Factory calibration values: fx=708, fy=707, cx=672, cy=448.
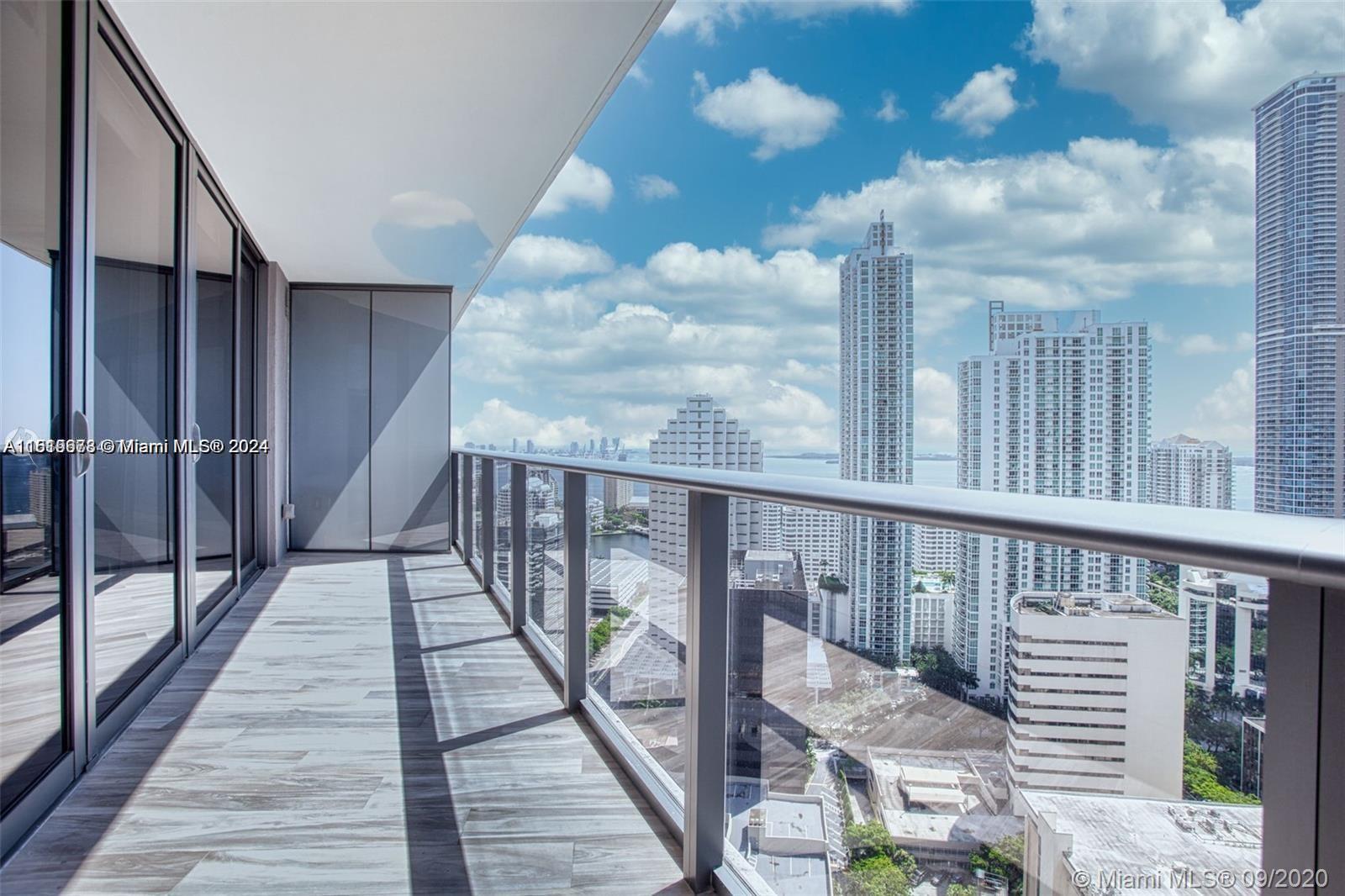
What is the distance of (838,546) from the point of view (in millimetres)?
1161

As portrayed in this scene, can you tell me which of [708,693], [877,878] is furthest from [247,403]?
[877,878]

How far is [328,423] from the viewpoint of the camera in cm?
660

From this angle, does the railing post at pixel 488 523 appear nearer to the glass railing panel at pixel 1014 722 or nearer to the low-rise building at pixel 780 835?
the low-rise building at pixel 780 835

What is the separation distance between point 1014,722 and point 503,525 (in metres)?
3.48

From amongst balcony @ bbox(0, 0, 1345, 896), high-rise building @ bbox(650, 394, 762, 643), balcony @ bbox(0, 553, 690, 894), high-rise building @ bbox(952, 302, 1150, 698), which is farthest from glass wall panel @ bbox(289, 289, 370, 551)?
high-rise building @ bbox(952, 302, 1150, 698)

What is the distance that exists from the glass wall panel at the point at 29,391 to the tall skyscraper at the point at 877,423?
201cm

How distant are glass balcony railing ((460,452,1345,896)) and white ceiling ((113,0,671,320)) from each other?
6.67 feet

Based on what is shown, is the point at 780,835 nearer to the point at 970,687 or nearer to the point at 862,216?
the point at 970,687

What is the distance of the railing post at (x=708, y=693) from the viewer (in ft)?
4.97

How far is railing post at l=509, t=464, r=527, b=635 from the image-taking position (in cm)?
347

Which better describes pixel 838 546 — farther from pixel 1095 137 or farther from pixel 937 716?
pixel 1095 137

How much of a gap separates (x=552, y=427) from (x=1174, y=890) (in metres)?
21.0

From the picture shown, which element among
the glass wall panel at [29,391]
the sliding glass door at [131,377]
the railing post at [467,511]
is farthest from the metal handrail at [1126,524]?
the railing post at [467,511]

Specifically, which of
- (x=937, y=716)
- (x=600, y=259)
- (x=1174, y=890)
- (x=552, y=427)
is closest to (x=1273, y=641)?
(x=1174, y=890)
